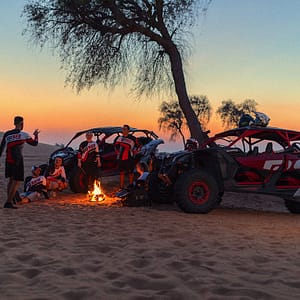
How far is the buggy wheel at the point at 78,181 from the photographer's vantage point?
41.0ft

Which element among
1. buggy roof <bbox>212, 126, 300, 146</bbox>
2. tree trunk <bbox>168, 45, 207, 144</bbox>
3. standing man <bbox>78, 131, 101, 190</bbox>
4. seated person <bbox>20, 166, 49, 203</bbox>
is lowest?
seated person <bbox>20, 166, 49, 203</bbox>

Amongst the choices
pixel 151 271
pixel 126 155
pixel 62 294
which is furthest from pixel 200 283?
pixel 126 155

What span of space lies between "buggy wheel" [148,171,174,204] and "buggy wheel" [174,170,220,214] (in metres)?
1.28

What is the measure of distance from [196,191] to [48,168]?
528 centimetres

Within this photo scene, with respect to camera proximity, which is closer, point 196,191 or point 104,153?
point 196,191

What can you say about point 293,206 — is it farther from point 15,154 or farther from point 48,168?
point 48,168

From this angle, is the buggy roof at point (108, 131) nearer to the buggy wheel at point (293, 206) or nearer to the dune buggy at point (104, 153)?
the dune buggy at point (104, 153)

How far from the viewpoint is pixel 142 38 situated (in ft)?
54.6

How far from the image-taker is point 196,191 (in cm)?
880

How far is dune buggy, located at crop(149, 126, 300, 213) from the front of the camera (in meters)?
8.77

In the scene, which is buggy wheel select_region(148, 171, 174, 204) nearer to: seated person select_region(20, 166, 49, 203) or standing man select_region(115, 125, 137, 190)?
standing man select_region(115, 125, 137, 190)

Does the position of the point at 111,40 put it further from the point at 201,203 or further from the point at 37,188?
Answer: the point at 201,203

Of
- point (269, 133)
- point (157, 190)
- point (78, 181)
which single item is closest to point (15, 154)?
point (157, 190)

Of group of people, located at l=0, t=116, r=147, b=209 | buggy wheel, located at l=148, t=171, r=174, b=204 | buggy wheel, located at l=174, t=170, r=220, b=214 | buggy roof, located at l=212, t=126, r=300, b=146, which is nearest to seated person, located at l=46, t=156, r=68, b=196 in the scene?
group of people, located at l=0, t=116, r=147, b=209
